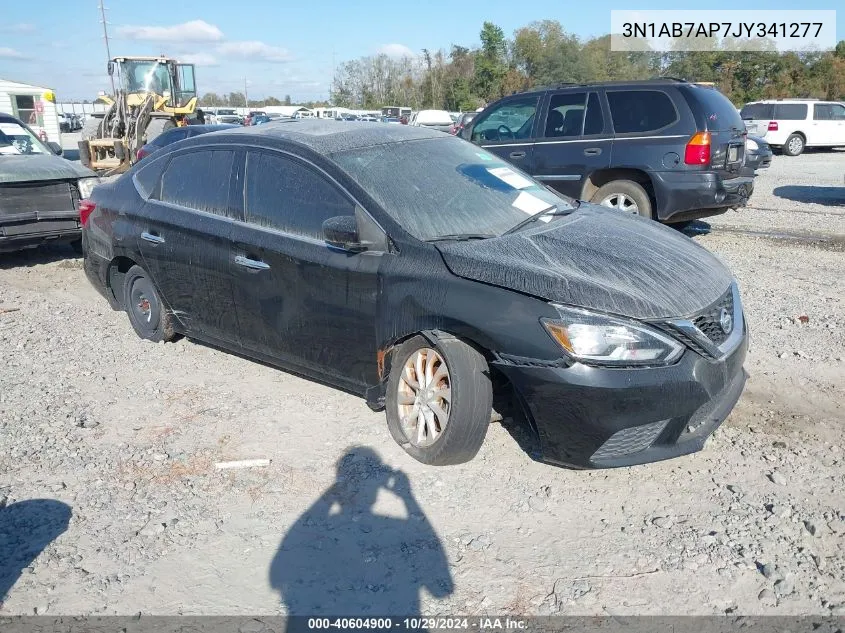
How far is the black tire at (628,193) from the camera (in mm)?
8344

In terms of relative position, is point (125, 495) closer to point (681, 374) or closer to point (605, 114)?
point (681, 374)

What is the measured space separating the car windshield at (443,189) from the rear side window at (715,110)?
14.0 feet

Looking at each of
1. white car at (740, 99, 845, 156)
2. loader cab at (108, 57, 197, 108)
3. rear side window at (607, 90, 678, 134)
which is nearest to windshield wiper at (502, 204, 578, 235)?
rear side window at (607, 90, 678, 134)

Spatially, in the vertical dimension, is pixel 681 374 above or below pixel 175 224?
below

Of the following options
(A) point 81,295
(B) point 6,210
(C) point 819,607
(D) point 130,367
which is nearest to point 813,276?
(C) point 819,607

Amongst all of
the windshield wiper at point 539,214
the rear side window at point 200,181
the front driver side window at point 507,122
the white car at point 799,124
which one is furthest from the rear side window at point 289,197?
the white car at point 799,124

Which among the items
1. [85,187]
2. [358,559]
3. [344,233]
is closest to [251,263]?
[344,233]

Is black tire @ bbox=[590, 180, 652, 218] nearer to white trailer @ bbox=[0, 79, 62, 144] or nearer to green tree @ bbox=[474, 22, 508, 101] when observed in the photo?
white trailer @ bbox=[0, 79, 62, 144]

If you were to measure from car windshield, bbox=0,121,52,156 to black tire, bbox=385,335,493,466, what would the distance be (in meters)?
7.51

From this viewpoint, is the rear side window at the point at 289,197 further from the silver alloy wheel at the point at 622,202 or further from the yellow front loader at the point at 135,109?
the yellow front loader at the point at 135,109

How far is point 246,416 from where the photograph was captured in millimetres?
4355

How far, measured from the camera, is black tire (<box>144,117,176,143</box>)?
820 inches

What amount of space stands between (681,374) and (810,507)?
883 millimetres

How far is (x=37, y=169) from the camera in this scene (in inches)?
315
